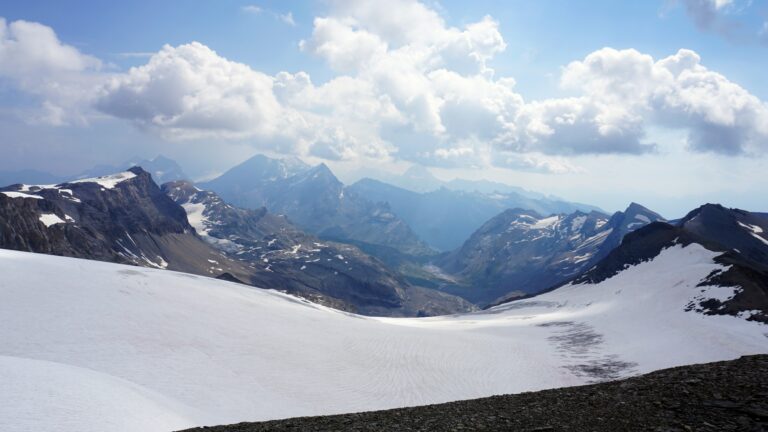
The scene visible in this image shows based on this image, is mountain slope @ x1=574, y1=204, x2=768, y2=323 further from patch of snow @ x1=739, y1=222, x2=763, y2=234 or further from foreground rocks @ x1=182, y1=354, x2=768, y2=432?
foreground rocks @ x1=182, y1=354, x2=768, y2=432

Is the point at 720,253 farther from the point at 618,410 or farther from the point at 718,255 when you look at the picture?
the point at 618,410

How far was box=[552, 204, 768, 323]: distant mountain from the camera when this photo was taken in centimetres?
7031

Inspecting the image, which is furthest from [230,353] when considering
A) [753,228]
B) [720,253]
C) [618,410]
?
[753,228]

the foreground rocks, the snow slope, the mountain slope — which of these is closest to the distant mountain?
the mountain slope

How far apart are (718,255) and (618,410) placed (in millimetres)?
105291

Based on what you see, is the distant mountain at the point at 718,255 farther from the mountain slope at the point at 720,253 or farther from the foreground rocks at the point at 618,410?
the foreground rocks at the point at 618,410

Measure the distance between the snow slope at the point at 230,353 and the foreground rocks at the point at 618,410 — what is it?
9386 mm

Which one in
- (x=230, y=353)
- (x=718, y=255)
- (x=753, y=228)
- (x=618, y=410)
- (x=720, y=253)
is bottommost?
(x=230, y=353)

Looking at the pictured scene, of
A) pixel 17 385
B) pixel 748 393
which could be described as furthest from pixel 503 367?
pixel 17 385

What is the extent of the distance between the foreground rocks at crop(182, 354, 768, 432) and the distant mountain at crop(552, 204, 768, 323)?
181ft

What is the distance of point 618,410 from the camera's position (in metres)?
17.2

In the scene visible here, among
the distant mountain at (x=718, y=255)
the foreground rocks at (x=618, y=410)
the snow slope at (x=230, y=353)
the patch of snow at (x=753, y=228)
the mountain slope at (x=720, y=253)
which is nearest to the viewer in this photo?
the foreground rocks at (x=618, y=410)

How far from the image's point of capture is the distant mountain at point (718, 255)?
231 feet

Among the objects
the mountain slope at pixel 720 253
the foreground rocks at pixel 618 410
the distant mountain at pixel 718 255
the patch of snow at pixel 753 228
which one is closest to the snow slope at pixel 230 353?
the distant mountain at pixel 718 255
